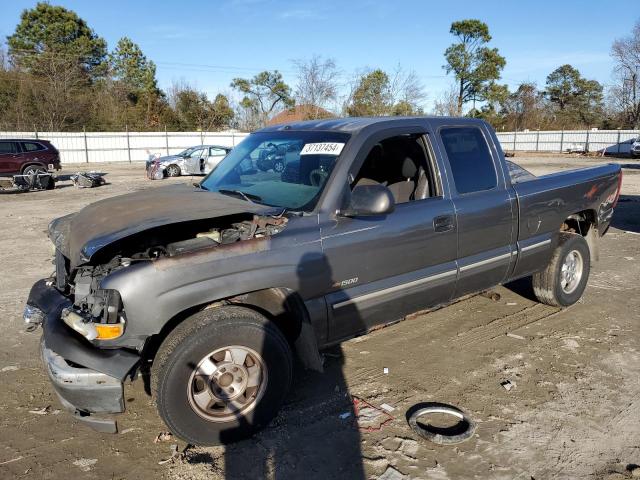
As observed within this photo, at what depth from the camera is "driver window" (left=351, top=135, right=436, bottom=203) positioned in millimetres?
4066

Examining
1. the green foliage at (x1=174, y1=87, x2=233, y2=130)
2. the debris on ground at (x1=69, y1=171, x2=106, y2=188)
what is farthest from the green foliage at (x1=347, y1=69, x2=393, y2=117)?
the green foliage at (x1=174, y1=87, x2=233, y2=130)

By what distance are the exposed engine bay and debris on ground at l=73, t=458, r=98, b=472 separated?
0.83 m

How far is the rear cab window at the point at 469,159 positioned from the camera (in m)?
4.15

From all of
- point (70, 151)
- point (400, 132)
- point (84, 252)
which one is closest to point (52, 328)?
point (84, 252)

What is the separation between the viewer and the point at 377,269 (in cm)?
353

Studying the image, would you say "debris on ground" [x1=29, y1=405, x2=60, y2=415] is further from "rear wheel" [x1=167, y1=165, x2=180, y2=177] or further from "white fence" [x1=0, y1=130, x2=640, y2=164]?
"white fence" [x1=0, y1=130, x2=640, y2=164]

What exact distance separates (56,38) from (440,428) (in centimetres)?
5704

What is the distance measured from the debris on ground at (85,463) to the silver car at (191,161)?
2087cm

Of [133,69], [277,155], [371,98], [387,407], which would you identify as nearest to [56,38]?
[133,69]

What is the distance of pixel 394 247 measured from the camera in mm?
3588

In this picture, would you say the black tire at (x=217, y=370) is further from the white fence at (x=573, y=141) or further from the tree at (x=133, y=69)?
the tree at (x=133, y=69)

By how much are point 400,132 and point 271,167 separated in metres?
1.06

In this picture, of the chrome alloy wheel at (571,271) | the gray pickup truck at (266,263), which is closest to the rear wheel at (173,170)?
the gray pickup truck at (266,263)

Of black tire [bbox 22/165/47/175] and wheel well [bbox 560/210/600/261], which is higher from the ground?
Result: black tire [bbox 22/165/47/175]
